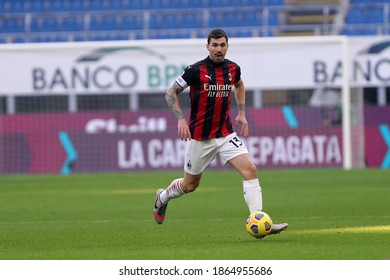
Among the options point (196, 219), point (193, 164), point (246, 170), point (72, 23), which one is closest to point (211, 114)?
point (193, 164)

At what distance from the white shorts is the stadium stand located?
19625 mm

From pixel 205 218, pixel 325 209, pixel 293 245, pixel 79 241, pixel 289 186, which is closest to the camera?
pixel 293 245

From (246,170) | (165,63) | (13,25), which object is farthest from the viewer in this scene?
(13,25)

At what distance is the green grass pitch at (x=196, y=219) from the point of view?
10.3m

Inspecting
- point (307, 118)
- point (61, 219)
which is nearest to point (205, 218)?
point (61, 219)

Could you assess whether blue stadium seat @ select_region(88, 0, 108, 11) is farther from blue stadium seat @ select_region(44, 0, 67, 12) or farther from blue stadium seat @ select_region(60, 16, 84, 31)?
blue stadium seat @ select_region(60, 16, 84, 31)

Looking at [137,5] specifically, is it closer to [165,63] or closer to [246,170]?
[165,63]

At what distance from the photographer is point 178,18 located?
33.9 metres

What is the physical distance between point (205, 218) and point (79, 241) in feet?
11.5

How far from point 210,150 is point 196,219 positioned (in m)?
2.91

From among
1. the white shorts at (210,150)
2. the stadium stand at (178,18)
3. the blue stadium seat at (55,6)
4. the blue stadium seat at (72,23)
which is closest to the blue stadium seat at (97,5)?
the stadium stand at (178,18)

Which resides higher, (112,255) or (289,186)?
(112,255)

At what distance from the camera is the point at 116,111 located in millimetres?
28922

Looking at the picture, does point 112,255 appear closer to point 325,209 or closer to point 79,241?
point 79,241
